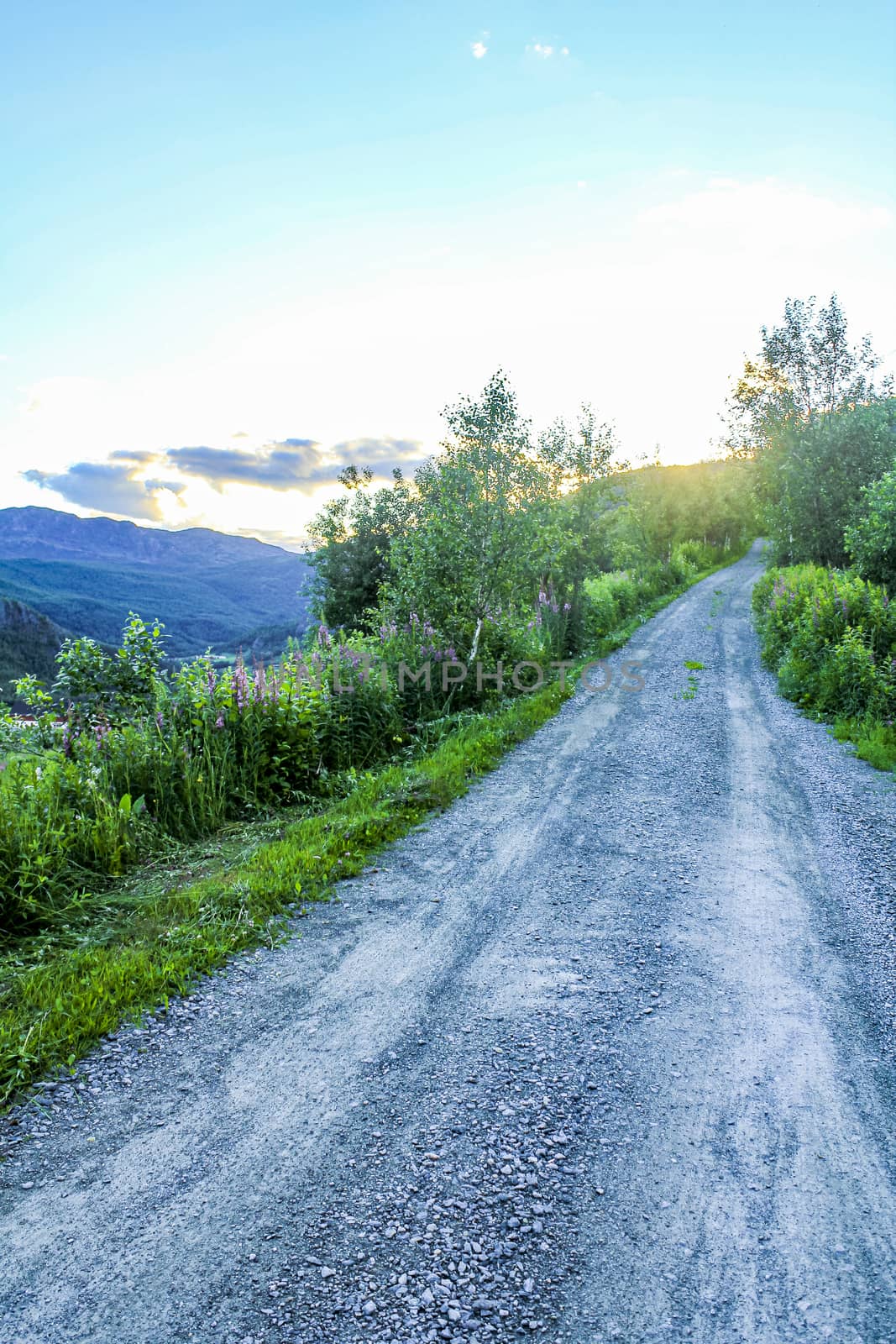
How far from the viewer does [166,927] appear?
4281mm

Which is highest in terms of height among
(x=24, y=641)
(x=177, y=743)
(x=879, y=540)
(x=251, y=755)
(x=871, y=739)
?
(x=24, y=641)

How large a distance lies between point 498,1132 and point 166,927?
8.39 ft

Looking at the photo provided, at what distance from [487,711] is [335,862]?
5.61 m

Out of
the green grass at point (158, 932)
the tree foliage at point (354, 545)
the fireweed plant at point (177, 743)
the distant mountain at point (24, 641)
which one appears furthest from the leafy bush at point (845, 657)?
the distant mountain at point (24, 641)

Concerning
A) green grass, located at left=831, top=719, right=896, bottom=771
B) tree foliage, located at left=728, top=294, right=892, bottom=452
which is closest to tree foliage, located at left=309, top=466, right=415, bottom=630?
tree foliage, located at left=728, top=294, right=892, bottom=452

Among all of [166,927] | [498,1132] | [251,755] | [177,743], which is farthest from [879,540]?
[166,927]

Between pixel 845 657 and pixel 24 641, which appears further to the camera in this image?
pixel 24 641

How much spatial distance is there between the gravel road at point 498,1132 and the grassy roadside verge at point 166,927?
0.20 meters

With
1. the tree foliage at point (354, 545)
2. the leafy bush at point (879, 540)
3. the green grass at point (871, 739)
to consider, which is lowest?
the green grass at point (871, 739)

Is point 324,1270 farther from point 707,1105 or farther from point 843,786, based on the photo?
point 843,786

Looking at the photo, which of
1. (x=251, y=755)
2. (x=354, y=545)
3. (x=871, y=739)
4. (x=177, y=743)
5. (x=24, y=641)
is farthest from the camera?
(x=24, y=641)

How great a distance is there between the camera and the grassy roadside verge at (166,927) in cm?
333

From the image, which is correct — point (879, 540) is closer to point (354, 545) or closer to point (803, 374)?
point (803, 374)

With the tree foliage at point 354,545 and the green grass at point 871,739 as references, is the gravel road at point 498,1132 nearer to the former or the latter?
the green grass at point 871,739
